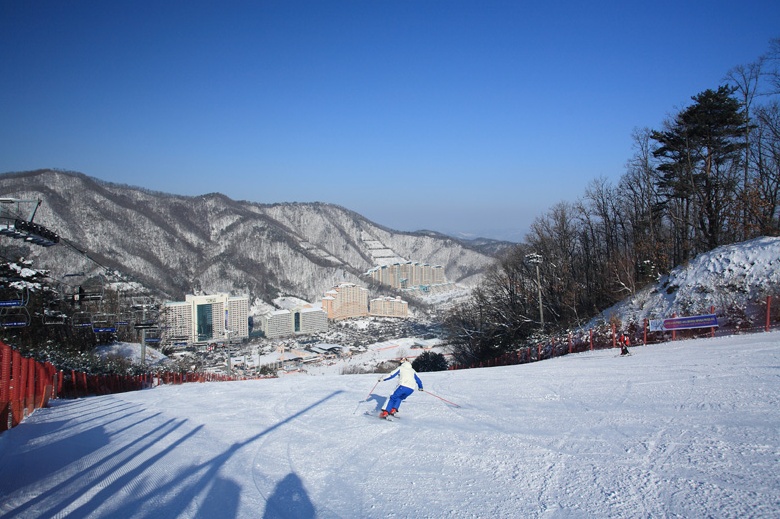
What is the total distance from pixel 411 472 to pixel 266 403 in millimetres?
7198

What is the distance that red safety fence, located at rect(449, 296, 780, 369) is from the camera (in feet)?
57.6

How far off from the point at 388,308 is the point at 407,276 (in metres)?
43.3

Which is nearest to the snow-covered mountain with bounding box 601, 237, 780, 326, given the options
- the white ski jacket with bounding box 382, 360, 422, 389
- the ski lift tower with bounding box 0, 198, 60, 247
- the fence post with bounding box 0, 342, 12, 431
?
the white ski jacket with bounding box 382, 360, 422, 389

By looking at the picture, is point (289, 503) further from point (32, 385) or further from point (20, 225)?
point (20, 225)

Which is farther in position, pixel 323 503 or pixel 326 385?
pixel 326 385

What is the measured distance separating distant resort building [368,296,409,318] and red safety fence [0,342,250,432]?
9727cm

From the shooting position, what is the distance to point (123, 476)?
6277 mm

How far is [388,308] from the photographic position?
399 feet

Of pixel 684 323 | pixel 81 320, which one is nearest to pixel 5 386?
pixel 81 320

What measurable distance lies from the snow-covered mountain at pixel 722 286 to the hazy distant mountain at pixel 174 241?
267 feet

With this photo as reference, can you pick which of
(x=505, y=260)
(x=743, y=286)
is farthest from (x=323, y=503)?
(x=505, y=260)

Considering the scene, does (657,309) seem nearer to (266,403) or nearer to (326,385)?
(326,385)

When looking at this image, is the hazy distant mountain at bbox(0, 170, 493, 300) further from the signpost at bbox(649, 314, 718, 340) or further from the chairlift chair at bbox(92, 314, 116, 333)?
the signpost at bbox(649, 314, 718, 340)

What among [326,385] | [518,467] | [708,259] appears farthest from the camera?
[708,259]
